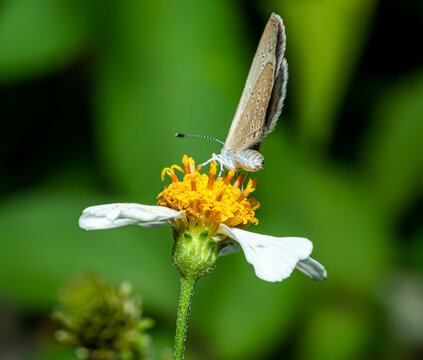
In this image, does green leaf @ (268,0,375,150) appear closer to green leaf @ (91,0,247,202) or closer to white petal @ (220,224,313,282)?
green leaf @ (91,0,247,202)

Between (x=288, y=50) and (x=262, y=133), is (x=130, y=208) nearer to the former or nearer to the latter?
(x=262, y=133)

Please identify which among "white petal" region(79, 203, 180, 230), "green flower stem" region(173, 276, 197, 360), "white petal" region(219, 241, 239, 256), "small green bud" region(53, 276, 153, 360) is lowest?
"small green bud" region(53, 276, 153, 360)

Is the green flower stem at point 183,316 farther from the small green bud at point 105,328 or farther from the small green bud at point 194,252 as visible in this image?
the small green bud at point 105,328

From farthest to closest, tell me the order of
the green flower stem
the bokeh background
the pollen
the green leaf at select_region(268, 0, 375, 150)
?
the green leaf at select_region(268, 0, 375, 150)
the bokeh background
the pollen
the green flower stem

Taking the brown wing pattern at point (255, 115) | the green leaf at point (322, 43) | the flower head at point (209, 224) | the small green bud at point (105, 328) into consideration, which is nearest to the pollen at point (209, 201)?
the flower head at point (209, 224)

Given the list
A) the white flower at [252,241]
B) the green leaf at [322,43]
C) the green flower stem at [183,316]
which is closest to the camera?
the green flower stem at [183,316]

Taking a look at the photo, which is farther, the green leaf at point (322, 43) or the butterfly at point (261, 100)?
the green leaf at point (322, 43)

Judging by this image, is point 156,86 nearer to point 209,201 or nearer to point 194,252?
point 209,201

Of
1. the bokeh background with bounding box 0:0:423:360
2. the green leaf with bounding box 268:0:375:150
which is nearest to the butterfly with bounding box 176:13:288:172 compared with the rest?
the bokeh background with bounding box 0:0:423:360

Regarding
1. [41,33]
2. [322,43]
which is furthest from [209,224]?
[41,33]
